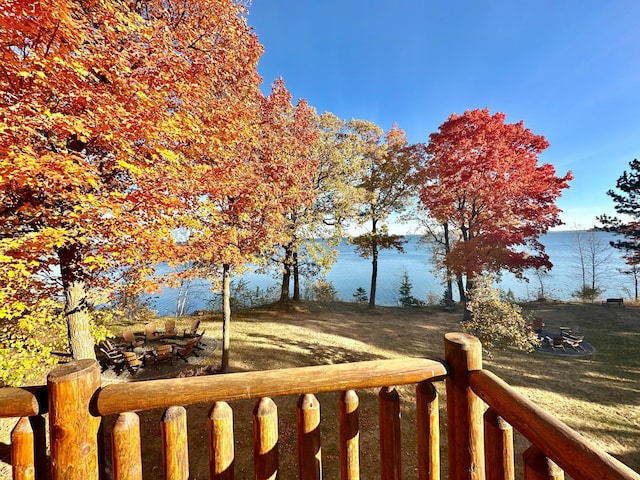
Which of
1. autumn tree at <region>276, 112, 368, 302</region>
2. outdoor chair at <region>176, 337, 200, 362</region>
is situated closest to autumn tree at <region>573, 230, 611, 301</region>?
autumn tree at <region>276, 112, 368, 302</region>

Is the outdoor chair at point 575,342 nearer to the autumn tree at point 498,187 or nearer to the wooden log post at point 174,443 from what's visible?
the autumn tree at point 498,187

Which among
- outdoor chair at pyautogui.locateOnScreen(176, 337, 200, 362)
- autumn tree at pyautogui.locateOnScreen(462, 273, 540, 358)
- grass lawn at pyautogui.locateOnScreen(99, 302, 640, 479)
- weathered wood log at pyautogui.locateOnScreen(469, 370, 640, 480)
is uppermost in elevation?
weathered wood log at pyautogui.locateOnScreen(469, 370, 640, 480)

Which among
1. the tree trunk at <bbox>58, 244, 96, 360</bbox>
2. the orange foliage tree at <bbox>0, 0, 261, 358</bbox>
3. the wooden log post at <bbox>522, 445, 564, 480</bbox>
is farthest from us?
the tree trunk at <bbox>58, 244, 96, 360</bbox>

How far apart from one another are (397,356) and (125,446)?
9.54m

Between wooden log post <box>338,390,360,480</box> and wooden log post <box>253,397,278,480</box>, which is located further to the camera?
wooden log post <box>338,390,360,480</box>

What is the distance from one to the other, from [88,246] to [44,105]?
2229 millimetres

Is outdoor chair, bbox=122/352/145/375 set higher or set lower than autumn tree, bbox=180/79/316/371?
lower

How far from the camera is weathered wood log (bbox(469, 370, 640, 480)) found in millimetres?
910

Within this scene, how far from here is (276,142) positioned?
7.73m

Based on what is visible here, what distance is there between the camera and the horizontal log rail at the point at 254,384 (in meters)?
1.30

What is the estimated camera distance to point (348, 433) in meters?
1.50

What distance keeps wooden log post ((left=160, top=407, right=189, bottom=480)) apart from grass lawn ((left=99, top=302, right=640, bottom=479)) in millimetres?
4179

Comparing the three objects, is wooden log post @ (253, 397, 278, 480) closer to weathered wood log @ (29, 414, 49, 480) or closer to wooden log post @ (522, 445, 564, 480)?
weathered wood log @ (29, 414, 49, 480)

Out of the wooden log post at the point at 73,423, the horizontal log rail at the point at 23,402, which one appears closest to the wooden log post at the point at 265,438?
the wooden log post at the point at 73,423
